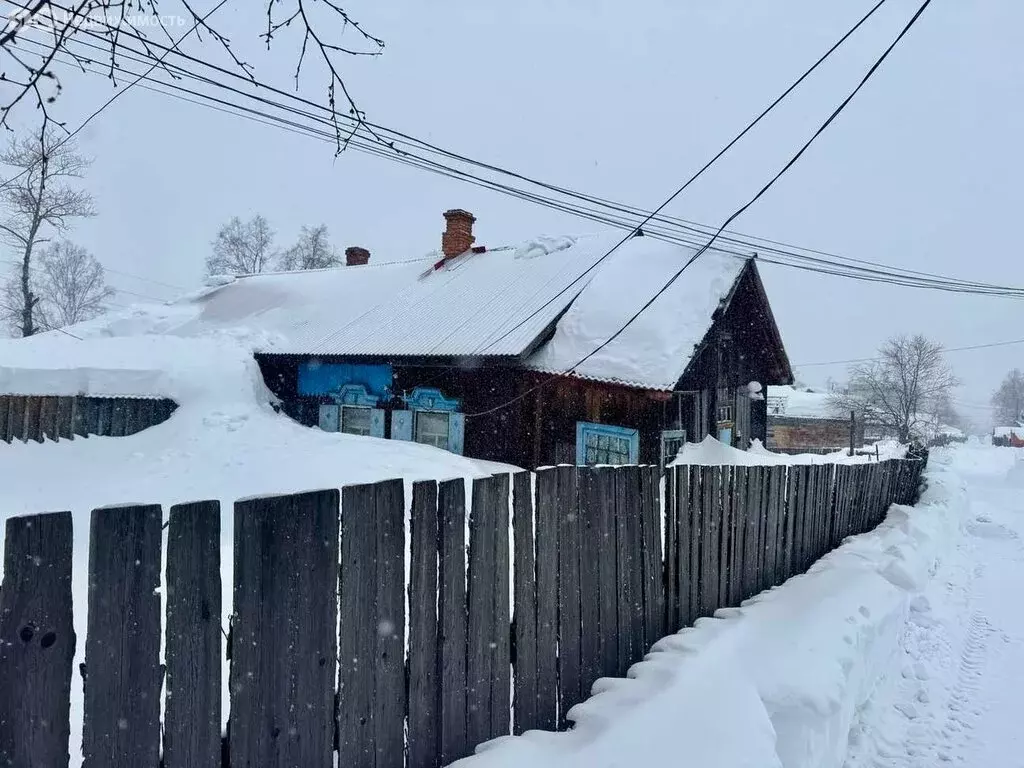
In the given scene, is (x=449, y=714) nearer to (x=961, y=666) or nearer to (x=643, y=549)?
(x=643, y=549)

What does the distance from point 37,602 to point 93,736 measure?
39 centimetres

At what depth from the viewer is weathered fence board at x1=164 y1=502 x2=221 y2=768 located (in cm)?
170

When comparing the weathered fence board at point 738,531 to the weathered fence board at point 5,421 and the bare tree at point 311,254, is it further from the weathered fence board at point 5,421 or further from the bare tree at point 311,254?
the bare tree at point 311,254

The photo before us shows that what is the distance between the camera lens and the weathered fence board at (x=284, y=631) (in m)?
1.84

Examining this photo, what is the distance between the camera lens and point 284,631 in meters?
1.92

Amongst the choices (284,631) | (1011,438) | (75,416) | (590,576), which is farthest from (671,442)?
(1011,438)

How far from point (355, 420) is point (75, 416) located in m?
5.14

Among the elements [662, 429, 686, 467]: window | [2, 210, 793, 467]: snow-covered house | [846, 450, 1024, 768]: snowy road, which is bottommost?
[846, 450, 1024, 768]: snowy road

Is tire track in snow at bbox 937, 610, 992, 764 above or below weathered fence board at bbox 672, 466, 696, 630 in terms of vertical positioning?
below

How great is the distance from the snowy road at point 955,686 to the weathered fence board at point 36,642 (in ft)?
11.4

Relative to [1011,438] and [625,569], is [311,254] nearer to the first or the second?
[625,569]

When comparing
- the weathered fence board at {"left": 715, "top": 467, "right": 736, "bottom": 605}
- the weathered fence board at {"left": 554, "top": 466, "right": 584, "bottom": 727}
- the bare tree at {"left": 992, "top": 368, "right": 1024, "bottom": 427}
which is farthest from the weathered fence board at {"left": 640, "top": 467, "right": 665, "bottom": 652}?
the bare tree at {"left": 992, "top": 368, "right": 1024, "bottom": 427}

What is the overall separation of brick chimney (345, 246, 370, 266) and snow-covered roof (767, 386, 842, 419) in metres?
29.7

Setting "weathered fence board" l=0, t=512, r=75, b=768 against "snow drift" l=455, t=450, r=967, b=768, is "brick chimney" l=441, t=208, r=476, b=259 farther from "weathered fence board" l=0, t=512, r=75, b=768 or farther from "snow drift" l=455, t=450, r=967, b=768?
"weathered fence board" l=0, t=512, r=75, b=768
